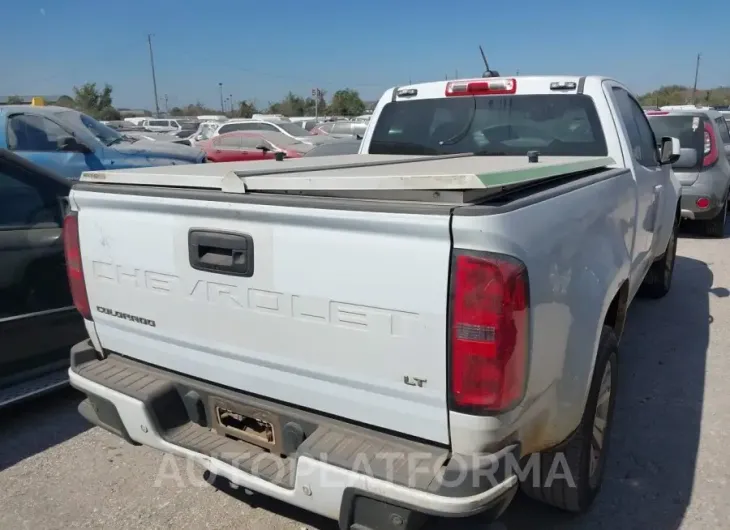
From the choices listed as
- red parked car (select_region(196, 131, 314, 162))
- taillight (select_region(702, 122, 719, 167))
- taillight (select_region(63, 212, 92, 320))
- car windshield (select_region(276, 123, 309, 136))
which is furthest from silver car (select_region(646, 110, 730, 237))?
car windshield (select_region(276, 123, 309, 136))

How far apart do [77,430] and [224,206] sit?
2206 millimetres

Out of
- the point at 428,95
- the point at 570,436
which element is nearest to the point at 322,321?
the point at 570,436

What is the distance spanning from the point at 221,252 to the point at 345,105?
5966 centimetres

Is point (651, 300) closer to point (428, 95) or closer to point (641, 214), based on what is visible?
point (641, 214)

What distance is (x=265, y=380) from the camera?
2338 millimetres

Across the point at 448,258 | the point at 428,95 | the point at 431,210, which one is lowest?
the point at 448,258

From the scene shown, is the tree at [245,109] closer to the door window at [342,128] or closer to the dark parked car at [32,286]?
the door window at [342,128]

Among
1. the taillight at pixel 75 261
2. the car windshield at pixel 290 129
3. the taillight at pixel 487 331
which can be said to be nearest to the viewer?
the taillight at pixel 487 331

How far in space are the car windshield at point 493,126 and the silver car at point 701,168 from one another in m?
5.31

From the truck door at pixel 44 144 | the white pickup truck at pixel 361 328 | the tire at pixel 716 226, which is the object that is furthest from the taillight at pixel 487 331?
the tire at pixel 716 226

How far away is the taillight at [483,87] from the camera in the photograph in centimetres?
414

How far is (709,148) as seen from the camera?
8727 mm

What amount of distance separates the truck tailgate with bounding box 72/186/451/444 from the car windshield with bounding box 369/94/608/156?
7.65 ft

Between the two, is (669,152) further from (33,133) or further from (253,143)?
(253,143)
